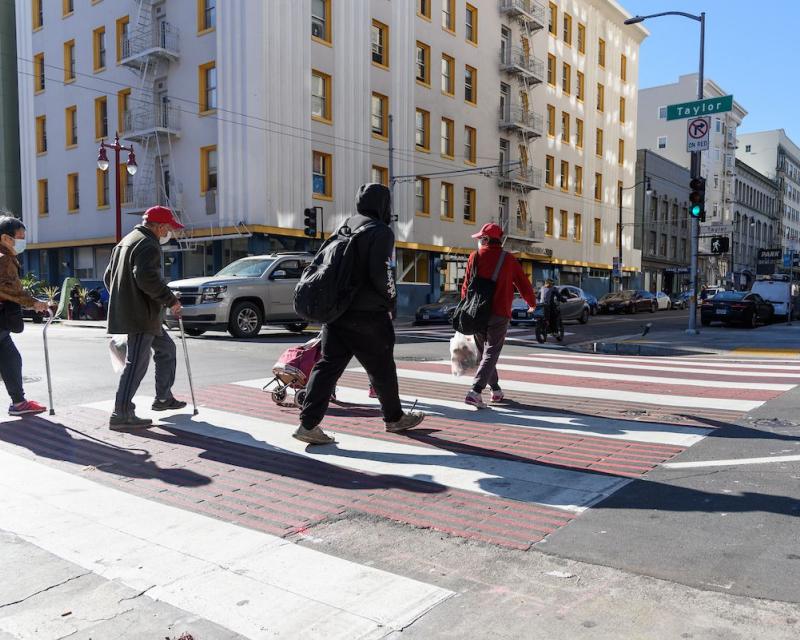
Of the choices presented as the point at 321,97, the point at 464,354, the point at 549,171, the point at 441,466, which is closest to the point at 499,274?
the point at 464,354

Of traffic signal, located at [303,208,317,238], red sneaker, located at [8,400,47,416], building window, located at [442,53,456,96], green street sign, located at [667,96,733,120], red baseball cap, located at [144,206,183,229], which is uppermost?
building window, located at [442,53,456,96]

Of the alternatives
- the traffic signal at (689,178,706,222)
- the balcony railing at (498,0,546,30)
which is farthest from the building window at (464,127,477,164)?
the traffic signal at (689,178,706,222)

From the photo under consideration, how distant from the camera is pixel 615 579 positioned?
2.93 metres

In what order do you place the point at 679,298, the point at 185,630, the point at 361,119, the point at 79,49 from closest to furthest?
the point at 185,630 < the point at 361,119 < the point at 79,49 < the point at 679,298

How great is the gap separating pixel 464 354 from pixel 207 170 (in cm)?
2297

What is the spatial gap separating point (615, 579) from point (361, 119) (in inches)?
1122

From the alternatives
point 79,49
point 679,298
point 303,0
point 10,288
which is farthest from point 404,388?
point 679,298

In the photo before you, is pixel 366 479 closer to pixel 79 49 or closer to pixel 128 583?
pixel 128 583

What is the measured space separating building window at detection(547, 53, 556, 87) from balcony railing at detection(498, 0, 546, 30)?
2483 millimetres

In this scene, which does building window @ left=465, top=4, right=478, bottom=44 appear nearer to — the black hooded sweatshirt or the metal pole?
the metal pole

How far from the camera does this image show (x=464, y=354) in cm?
684

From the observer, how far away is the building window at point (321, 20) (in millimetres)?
27500

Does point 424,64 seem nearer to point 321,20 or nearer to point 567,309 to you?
point 321,20

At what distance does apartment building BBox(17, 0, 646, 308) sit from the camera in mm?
26078
